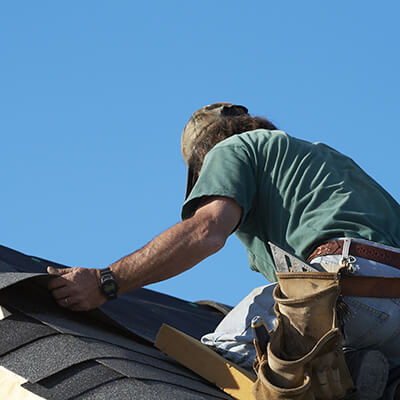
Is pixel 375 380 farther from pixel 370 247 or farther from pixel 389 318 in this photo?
pixel 370 247

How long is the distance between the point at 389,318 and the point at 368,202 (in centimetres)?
63

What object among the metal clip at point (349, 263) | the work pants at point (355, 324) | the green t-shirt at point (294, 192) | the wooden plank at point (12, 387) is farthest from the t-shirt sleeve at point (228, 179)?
the wooden plank at point (12, 387)

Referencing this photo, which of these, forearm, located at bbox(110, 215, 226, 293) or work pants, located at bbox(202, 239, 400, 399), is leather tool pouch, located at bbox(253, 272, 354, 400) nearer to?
work pants, located at bbox(202, 239, 400, 399)

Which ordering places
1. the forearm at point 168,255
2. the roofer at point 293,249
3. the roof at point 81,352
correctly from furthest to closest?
the forearm at point 168,255 < the roofer at point 293,249 < the roof at point 81,352

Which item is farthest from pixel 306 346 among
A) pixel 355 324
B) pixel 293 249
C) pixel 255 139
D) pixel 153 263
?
pixel 255 139

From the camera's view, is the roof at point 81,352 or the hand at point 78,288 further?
the hand at point 78,288

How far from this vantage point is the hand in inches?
142

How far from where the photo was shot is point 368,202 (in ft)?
12.8

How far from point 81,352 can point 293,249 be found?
1.16 m

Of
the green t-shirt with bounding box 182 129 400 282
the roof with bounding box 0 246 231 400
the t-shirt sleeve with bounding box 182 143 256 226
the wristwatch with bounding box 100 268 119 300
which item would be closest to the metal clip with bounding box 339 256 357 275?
the green t-shirt with bounding box 182 129 400 282

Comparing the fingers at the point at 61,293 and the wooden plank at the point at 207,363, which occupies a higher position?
the fingers at the point at 61,293

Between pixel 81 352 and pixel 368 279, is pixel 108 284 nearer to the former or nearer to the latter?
pixel 81 352

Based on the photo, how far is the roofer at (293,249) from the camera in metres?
3.28

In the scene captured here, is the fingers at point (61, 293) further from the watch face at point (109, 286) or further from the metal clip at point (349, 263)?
the metal clip at point (349, 263)
